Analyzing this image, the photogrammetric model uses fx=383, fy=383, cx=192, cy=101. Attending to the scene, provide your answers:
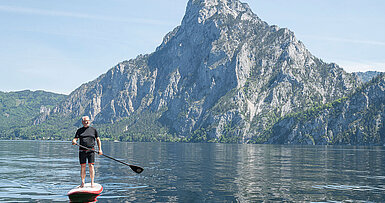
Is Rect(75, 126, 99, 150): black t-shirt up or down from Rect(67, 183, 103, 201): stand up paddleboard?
up

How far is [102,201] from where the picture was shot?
28000mm

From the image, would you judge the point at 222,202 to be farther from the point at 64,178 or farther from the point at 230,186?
the point at 64,178

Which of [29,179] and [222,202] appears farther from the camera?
[29,179]

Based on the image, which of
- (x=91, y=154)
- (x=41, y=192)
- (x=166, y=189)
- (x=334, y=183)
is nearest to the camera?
(x=91, y=154)

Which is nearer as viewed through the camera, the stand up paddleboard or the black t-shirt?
the stand up paddleboard

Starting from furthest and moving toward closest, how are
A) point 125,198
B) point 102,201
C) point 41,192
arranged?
point 41,192
point 125,198
point 102,201

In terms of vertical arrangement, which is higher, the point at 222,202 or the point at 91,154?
the point at 91,154

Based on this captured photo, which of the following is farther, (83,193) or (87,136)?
(87,136)

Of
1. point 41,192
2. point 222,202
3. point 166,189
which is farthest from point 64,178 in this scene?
point 222,202

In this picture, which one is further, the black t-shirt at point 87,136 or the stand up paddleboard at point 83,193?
the black t-shirt at point 87,136

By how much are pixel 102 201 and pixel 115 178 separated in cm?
1552

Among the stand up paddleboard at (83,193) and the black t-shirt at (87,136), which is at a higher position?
the black t-shirt at (87,136)

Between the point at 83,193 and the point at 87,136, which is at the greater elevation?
the point at 87,136

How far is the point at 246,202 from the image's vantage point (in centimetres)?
2886
